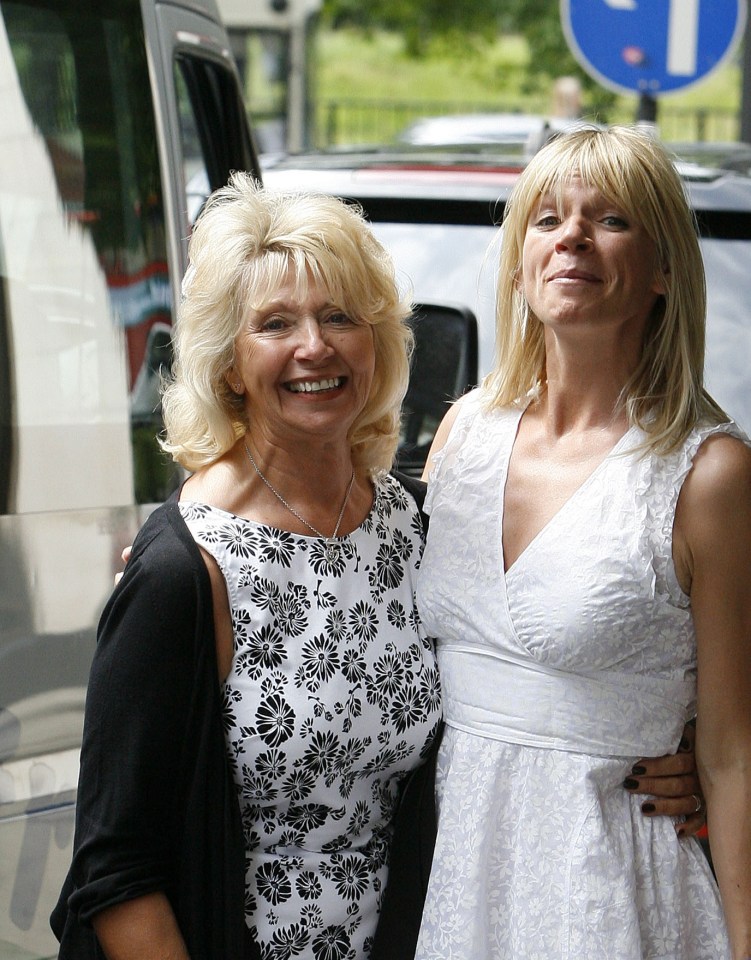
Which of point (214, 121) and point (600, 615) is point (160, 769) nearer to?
point (600, 615)

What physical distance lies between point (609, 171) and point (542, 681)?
86 centimetres

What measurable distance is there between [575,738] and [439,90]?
916 inches

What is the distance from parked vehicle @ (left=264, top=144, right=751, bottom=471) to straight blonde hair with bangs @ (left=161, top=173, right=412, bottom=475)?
1.02 m

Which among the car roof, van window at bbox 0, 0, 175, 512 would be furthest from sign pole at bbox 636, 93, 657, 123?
van window at bbox 0, 0, 175, 512

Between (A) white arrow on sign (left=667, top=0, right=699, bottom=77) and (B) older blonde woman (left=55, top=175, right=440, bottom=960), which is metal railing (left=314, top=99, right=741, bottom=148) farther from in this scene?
(B) older blonde woman (left=55, top=175, right=440, bottom=960)

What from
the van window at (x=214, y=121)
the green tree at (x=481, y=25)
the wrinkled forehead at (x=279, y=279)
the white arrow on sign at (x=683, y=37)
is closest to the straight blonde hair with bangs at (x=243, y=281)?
the wrinkled forehead at (x=279, y=279)

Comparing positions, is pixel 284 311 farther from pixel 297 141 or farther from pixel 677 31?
pixel 297 141

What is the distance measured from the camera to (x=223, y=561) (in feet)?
7.32

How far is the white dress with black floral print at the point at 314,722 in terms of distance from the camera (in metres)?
2.25

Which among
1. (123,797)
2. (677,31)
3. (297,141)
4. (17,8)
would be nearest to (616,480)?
(123,797)

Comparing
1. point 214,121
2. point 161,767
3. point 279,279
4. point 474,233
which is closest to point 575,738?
point 161,767

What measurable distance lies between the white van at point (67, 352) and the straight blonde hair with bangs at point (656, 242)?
919 millimetres

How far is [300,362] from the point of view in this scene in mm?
2293

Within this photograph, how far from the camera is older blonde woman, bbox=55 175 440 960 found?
2166 millimetres
